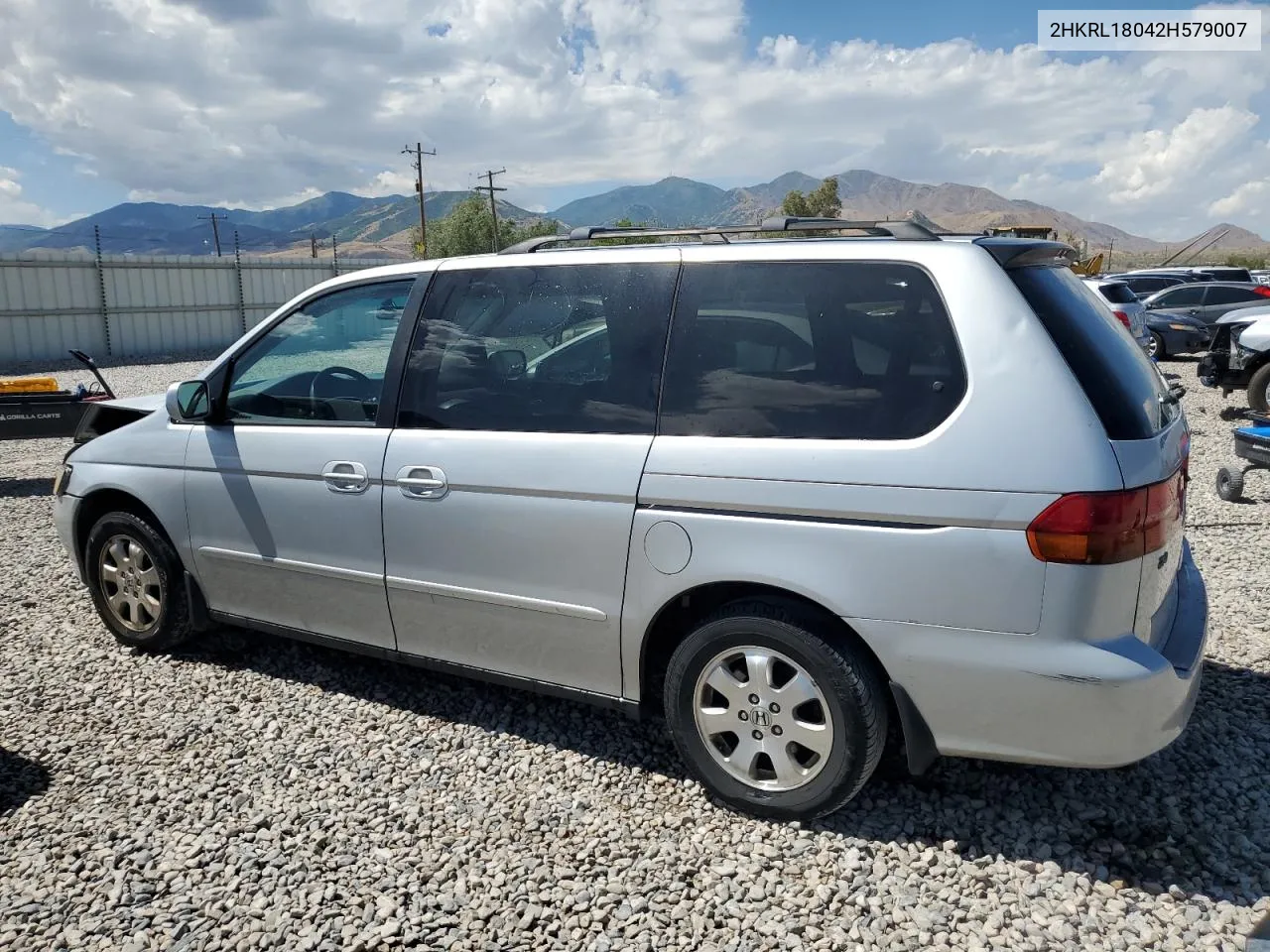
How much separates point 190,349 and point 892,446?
1045 inches

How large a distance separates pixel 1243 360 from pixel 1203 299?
10718mm

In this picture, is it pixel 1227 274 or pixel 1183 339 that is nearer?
pixel 1183 339

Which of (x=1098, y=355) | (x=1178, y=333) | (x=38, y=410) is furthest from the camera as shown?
(x=1178, y=333)

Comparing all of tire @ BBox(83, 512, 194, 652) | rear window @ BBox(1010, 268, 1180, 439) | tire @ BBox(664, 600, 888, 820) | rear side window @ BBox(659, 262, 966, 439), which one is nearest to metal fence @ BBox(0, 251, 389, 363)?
tire @ BBox(83, 512, 194, 652)

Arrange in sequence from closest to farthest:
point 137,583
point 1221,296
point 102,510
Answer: point 137,583, point 102,510, point 1221,296

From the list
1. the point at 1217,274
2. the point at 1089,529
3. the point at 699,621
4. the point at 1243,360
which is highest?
the point at 1217,274

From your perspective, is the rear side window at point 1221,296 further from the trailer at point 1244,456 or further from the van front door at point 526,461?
the van front door at point 526,461

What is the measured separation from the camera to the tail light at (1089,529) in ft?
8.46

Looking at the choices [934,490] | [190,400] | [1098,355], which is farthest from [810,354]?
[190,400]

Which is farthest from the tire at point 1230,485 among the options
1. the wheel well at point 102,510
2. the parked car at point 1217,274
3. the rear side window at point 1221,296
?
the parked car at point 1217,274

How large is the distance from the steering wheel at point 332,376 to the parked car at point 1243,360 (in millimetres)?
11545

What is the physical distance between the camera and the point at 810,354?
9.91 ft

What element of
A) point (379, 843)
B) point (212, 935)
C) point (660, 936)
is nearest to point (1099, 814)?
point (660, 936)

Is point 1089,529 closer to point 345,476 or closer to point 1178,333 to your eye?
point 345,476
